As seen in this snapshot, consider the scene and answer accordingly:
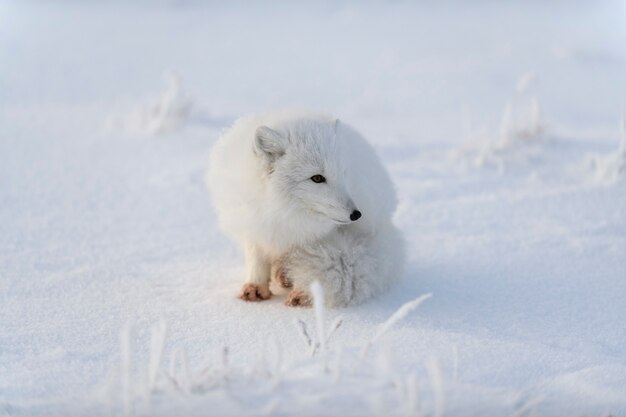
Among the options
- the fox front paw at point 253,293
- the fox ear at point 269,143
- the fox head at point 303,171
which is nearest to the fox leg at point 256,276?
the fox front paw at point 253,293

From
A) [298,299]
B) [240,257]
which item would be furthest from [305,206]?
[240,257]

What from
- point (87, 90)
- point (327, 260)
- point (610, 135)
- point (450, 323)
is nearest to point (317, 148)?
point (327, 260)

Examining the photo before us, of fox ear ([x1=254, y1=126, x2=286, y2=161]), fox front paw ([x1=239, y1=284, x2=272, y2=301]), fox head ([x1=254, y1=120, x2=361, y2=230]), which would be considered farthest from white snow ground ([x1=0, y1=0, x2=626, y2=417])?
fox ear ([x1=254, y1=126, x2=286, y2=161])

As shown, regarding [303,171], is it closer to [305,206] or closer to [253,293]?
[305,206]

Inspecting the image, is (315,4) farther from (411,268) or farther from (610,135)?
(411,268)

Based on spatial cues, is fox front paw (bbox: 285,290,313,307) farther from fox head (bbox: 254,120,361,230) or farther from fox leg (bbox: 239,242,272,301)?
fox head (bbox: 254,120,361,230)

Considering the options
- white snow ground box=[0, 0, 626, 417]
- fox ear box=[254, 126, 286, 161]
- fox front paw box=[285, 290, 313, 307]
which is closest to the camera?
white snow ground box=[0, 0, 626, 417]

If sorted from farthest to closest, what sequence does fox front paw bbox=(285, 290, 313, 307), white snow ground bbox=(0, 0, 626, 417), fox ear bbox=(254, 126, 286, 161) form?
fox front paw bbox=(285, 290, 313, 307)
fox ear bbox=(254, 126, 286, 161)
white snow ground bbox=(0, 0, 626, 417)
